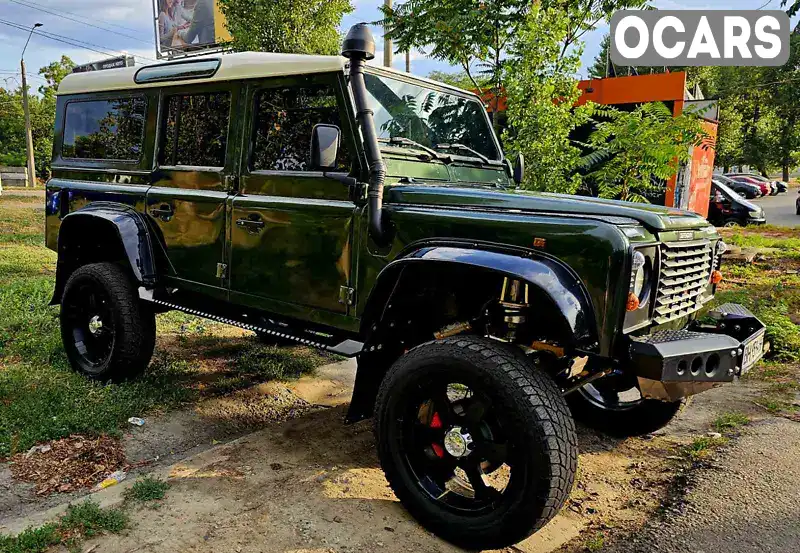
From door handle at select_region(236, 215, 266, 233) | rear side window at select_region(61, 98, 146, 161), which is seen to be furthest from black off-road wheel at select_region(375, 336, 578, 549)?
rear side window at select_region(61, 98, 146, 161)

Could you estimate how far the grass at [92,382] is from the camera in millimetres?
4007

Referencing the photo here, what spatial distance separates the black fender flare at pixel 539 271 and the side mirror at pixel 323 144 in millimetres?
651

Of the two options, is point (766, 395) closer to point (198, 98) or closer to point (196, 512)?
point (196, 512)

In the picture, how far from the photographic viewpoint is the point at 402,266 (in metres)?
3.07

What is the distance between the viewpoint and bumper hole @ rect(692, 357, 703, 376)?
8.66 ft

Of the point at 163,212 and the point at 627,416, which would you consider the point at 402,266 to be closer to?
the point at 627,416

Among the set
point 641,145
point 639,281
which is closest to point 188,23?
point 641,145

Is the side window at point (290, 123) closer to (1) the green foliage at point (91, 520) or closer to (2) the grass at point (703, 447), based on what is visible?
(1) the green foliage at point (91, 520)

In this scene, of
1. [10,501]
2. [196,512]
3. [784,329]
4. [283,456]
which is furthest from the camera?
[784,329]

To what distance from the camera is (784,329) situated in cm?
595

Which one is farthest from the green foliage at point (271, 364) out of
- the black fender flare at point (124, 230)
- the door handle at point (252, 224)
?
the door handle at point (252, 224)

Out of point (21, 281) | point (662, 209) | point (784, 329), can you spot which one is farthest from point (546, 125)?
point (21, 281)

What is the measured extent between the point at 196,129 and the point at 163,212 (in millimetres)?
623

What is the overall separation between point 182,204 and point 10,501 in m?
1.98
